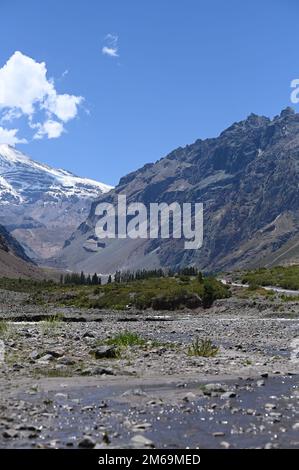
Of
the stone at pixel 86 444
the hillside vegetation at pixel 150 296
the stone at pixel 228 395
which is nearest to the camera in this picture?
the stone at pixel 86 444

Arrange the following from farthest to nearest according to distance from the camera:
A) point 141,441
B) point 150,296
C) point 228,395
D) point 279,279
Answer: point 279,279 < point 150,296 < point 228,395 < point 141,441

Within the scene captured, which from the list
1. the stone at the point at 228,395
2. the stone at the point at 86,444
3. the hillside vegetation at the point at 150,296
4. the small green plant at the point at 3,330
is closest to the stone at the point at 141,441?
the stone at the point at 86,444

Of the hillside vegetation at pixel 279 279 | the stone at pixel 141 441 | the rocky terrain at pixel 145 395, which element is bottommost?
the rocky terrain at pixel 145 395

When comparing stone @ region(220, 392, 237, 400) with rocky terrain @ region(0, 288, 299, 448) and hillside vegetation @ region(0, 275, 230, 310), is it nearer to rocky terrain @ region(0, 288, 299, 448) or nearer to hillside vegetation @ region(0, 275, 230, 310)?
rocky terrain @ region(0, 288, 299, 448)

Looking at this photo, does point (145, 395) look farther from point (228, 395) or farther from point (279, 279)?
point (279, 279)

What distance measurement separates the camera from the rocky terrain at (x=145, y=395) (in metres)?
14.4

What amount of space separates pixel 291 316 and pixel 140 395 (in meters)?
51.9

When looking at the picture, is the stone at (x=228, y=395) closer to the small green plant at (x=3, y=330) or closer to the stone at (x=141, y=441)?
the stone at (x=141, y=441)

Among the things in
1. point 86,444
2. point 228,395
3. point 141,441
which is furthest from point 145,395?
point 86,444

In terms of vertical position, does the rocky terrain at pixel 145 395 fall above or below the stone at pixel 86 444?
below

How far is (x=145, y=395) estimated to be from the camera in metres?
19.8

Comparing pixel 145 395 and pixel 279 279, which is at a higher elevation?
pixel 279 279

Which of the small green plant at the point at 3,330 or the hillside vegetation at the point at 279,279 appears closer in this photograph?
the small green plant at the point at 3,330

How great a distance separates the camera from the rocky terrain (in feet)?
47.3
